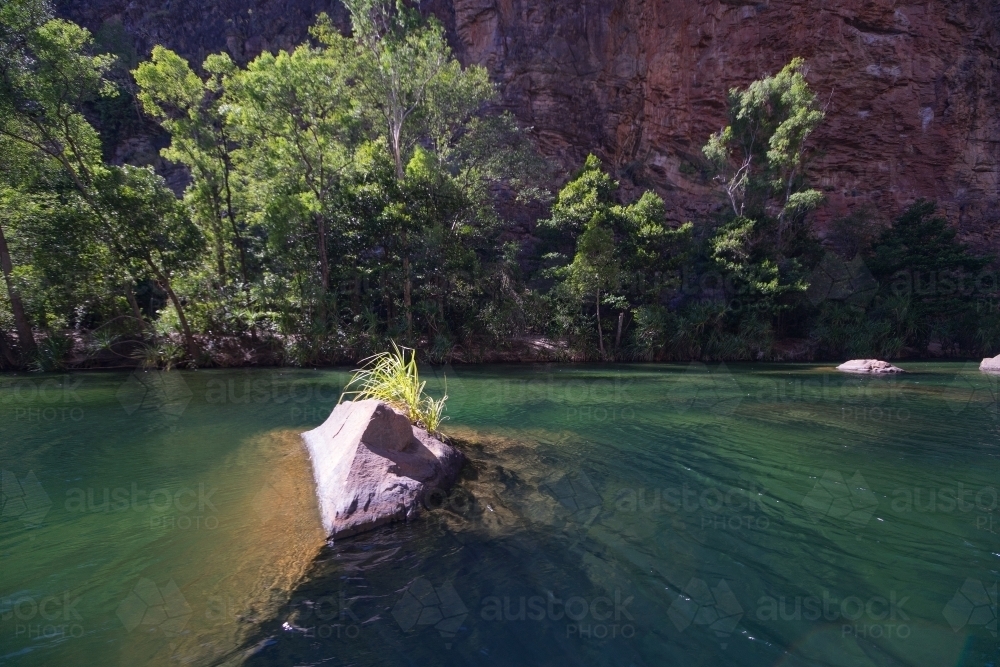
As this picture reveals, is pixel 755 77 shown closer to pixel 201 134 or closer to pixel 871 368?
pixel 871 368

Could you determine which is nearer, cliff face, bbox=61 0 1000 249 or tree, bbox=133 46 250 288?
tree, bbox=133 46 250 288

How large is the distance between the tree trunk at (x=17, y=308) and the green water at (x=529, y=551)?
993 cm

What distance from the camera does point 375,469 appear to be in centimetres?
491

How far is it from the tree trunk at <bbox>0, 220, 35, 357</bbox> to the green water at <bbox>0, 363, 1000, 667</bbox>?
9932mm

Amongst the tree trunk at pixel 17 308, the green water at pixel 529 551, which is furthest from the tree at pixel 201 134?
the green water at pixel 529 551

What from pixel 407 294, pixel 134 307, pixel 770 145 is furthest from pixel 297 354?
pixel 770 145

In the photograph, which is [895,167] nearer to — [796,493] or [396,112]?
[396,112]

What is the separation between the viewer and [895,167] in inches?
1187

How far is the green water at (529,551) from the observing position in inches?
118

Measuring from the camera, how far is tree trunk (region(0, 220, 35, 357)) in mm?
15281

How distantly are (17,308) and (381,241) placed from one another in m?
11.5

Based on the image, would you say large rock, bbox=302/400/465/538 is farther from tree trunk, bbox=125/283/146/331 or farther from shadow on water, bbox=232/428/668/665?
tree trunk, bbox=125/283/146/331

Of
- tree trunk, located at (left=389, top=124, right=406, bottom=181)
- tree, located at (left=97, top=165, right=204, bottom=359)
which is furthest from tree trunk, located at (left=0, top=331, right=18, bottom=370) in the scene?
tree trunk, located at (left=389, top=124, right=406, bottom=181)

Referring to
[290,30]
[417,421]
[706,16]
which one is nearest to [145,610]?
[417,421]
